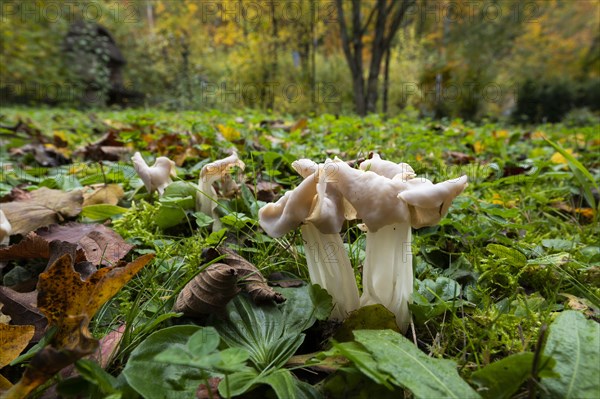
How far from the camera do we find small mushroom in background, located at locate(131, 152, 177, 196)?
5.78ft

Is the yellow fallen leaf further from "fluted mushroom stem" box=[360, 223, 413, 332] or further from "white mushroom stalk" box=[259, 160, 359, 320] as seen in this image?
"fluted mushroom stem" box=[360, 223, 413, 332]

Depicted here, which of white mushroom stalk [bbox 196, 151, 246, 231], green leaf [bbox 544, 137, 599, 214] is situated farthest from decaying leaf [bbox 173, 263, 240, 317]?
green leaf [bbox 544, 137, 599, 214]

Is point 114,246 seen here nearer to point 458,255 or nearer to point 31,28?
point 458,255

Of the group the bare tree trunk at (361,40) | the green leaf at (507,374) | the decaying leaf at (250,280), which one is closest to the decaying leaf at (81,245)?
the decaying leaf at (250,280)

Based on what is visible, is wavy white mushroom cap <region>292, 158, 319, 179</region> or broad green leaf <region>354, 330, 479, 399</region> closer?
broad green leaf <region>354, 330, 479, 399</region>

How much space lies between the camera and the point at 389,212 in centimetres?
88

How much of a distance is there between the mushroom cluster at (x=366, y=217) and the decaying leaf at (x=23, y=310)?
0.68m

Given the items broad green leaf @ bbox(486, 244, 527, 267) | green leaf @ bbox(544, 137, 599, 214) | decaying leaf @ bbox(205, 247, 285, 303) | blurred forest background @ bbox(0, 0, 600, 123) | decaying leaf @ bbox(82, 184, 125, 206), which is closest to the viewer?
decaying leaf @ bbox(205, 247, 285, 303)

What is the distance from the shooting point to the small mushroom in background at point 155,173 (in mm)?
1761

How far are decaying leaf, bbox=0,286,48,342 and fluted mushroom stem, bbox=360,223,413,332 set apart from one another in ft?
2.92

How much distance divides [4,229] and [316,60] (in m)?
15.8

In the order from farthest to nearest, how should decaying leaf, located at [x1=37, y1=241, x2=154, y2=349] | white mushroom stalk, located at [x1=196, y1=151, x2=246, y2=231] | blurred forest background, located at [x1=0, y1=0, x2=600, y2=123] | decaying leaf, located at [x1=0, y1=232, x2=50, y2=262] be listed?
1. blurred forest background, located at [x1=0, y1=0, x2=600, y2=123]
2. white mushroom stalk, located at [x1=196, y1=151, x2=246, y2=231]
3. decaying leaf, located at [x1=0, y1=232, x2=50, y2=262]
4. decaying leaf, located at [x1=37, y1=241, x2=154, y2=349]

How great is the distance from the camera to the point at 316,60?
52.8 feet

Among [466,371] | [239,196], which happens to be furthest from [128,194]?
[466,371]
